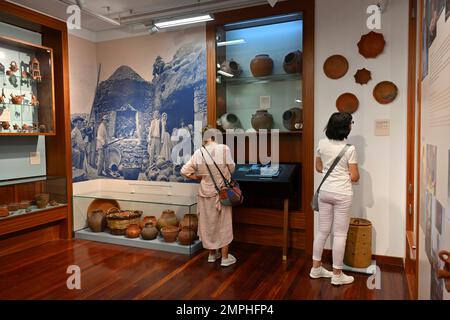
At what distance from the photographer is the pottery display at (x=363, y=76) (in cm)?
345

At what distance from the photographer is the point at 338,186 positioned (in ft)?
9.63

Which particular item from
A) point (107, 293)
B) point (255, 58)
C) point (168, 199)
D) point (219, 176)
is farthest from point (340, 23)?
point (107, 293)

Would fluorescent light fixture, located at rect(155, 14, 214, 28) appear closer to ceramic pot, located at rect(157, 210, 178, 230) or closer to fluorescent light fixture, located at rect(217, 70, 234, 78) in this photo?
fluorescent light fixture, located at rect(217, 70, 234, 78)

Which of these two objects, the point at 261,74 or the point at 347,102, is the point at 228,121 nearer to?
the point at 261,74

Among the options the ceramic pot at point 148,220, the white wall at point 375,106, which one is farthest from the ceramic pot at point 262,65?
the ceramic pot at point 148,220

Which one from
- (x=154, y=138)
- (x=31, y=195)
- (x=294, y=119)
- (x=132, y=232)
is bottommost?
(x=132, y=232)

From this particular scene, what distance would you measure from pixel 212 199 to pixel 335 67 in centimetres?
191

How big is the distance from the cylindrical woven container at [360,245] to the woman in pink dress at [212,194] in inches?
47.5

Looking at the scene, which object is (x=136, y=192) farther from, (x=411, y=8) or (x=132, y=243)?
(x=411, y=8)

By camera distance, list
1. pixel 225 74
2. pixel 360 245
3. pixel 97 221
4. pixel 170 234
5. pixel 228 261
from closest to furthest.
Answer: pixel 360 245, pixel 228 261, pixel 170 234, pixel 225 74, pixel 97 221

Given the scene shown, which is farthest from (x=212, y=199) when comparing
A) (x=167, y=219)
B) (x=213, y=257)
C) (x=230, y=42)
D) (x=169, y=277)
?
(x=230, y=42)

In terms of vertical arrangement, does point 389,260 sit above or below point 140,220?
below

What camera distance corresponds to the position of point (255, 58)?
411 centimetres

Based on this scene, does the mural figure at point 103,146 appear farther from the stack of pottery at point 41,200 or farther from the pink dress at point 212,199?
the pink dress at point 212,199
